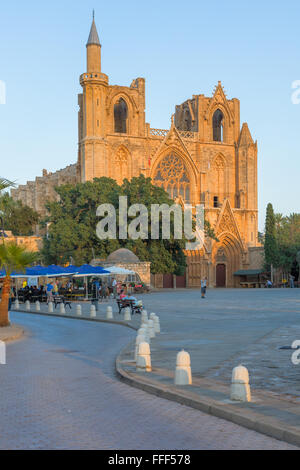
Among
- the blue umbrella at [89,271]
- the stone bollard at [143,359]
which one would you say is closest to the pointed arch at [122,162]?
the blue umbrella at [89,271]

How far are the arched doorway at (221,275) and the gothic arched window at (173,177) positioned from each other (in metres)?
8.73

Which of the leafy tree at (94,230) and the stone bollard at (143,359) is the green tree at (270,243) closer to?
the leafy tree at (94,230)

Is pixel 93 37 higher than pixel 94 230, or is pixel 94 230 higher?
pixel 93 37

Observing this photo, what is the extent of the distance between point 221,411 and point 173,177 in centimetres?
6480

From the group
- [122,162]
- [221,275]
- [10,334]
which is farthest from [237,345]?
[221,275]

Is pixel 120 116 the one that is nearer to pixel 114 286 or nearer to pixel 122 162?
pixel 122 162

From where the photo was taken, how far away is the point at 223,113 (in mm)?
75562

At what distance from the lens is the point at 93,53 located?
64750 mm

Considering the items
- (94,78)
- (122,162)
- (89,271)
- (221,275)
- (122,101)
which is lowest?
(221,275)

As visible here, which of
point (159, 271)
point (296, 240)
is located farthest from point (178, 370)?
point (296, 240)

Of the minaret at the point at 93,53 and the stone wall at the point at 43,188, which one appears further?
the stone wall at the point at 43,188

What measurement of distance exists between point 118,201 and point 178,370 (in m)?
44.6

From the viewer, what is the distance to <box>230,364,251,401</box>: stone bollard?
757 cm

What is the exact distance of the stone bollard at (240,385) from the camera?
7566 mm
